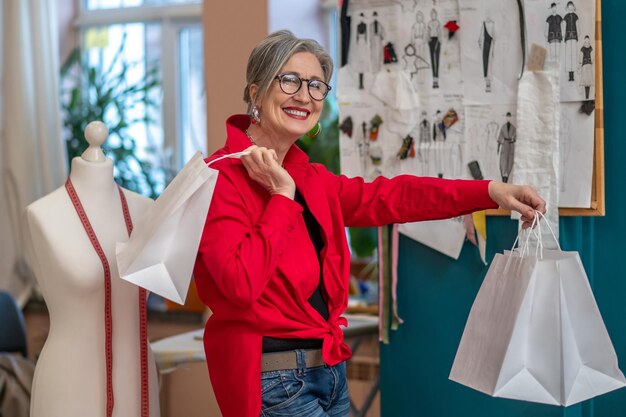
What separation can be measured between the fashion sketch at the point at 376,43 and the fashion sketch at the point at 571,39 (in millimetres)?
614

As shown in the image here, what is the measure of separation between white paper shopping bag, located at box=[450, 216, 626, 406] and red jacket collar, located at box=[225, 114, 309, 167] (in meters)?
0.53

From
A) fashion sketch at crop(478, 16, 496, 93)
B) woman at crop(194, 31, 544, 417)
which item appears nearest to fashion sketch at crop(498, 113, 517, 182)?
fashion sketch at crop(478, 16, 496, 93)

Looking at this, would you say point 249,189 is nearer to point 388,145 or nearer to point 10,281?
point 388,145

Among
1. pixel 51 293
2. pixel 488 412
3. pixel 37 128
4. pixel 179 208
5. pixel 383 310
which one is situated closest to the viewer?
pixel 179 208

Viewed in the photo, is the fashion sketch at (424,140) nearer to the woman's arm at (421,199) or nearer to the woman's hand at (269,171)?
the woman's arm at (421,199)

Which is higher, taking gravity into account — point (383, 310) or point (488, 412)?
point (383, 310)

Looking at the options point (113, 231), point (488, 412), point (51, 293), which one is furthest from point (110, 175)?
point (488, 412)

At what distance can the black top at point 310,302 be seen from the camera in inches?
73.3

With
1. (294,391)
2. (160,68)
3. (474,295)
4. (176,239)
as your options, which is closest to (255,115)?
(176,239)

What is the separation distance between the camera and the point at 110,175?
2326 mm

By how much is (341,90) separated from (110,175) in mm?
893

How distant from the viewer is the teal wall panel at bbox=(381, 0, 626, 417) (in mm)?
2371

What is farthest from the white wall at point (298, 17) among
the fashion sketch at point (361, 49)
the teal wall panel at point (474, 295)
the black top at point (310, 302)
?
the black top at point (310, 302)

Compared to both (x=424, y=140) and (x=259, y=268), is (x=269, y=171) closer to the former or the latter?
(x=259, y=268)
